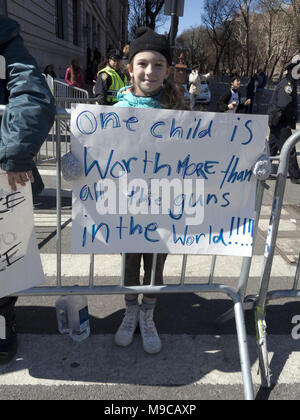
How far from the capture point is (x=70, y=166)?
75.7 inches

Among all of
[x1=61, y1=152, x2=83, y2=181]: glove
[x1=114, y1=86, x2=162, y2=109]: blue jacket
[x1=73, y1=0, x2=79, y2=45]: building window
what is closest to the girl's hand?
[x1=61, y1=152, x2=83, y2=181]: glove

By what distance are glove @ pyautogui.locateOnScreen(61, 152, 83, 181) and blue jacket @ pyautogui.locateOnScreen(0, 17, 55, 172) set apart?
0.50ft

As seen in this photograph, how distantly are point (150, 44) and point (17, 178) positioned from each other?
1040mm

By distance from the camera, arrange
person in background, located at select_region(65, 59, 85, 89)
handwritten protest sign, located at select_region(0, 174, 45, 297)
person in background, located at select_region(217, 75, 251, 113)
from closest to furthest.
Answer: handwritten protest sign, located at select_region(0, 174, 45, 297) → person in background, located at select_region(217, 75, 251, 113) → person in background, located at select_region(65, 59, 85, 89)

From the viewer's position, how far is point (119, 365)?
2.32 metres

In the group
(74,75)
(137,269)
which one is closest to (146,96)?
(137,269)

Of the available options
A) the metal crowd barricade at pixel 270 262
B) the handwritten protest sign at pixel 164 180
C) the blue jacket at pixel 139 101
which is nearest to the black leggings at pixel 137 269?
the handwritten protest sign at pixel 164 180

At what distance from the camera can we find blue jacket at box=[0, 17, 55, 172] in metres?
1.75

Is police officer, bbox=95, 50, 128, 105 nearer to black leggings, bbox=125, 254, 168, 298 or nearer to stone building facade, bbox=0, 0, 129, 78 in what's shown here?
black leggings, bbox=125, 254, 168, 298

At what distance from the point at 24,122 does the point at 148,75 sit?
2.50 ft

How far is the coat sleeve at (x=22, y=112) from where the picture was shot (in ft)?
5.73

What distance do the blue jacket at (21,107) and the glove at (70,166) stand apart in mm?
152

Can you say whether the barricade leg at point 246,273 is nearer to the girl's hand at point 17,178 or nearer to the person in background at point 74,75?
the girl's hand at point 17,178

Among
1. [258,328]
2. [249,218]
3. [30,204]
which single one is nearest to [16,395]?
[30,204]
